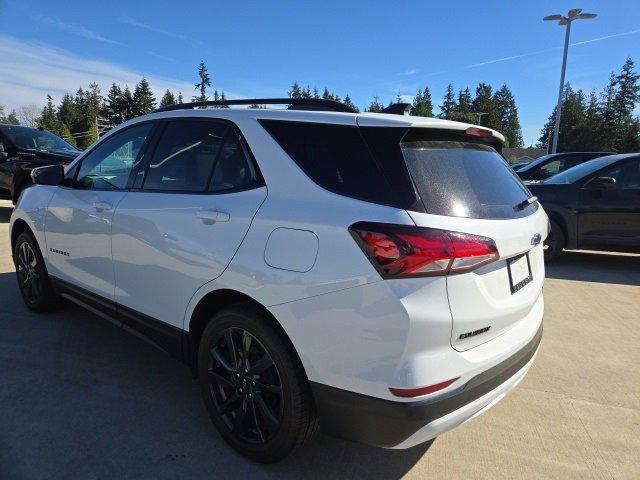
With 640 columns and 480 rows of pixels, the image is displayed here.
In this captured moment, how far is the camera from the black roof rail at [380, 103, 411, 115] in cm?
274

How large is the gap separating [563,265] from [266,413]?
6.21 m

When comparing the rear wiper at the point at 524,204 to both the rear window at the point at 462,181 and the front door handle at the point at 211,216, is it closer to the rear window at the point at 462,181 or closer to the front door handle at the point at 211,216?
the rear window at the point at 462,181

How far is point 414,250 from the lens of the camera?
1875mm

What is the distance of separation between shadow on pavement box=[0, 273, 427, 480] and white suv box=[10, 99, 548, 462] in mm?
253

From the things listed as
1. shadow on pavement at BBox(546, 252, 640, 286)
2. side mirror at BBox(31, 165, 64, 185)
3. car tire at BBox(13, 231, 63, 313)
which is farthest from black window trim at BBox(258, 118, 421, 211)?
shadow on pavement at BBox(546, 252, 640, 286)

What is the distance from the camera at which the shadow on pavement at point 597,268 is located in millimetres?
6391

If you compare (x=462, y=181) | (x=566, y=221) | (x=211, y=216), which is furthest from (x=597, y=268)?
(x=211, y=216)

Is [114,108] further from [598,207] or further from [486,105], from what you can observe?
[598,207]

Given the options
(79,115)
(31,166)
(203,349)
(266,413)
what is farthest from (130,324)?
(79,115)

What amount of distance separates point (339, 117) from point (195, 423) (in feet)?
6.25

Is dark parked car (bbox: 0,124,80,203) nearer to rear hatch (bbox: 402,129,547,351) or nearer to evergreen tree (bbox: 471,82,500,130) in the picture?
rear hatch (bbox: 402,129,547,351)

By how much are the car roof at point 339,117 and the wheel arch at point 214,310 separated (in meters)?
0.93

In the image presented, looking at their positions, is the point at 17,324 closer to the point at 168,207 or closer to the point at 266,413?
the point at 168,207

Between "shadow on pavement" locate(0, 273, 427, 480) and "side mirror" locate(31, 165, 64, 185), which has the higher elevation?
"side mirror" locate(31, 165, 64, 185)
